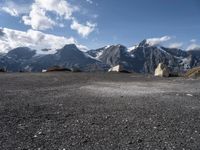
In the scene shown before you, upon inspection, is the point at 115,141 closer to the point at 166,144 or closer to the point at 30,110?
the point at 166,144

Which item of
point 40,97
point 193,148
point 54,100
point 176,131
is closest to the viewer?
point 193,148

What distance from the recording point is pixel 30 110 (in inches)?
497

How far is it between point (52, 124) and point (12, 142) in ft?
6.82

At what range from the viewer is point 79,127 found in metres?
10.2

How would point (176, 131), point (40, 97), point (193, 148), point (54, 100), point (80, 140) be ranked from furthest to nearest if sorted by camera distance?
point (40, 97) < point (54, 100) < point (176, 131) < point (80, 140) < point (193, 148)

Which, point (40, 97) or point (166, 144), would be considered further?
point (40, 97)

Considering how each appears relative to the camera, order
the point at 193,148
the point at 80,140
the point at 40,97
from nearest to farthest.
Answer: the point at 193,148 < the point at 80,140 < the point at 40,97

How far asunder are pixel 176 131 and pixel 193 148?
5.09 feet

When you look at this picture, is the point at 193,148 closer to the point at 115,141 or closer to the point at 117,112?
the point at 115,141

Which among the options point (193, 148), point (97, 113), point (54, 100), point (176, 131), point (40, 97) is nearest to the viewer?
point (193, 148)

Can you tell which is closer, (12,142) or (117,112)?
(12,142)

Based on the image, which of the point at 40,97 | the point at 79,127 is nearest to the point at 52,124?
the point at 79,127

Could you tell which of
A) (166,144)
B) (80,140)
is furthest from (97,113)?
(166,144)

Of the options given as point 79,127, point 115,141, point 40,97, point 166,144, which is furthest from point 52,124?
point 40,97
